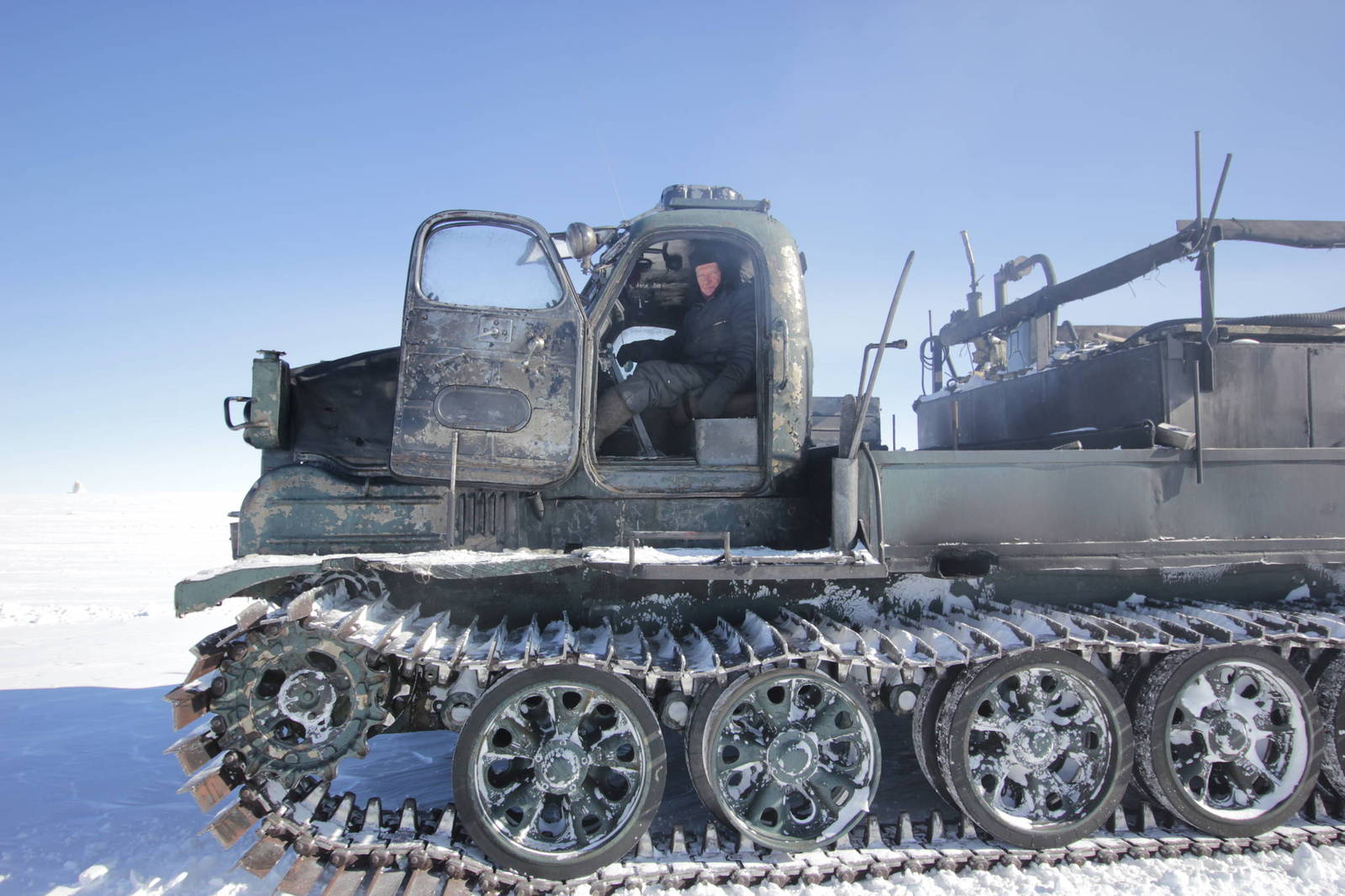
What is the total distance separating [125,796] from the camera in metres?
5.22

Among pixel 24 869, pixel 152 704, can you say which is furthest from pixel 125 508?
pixel 24 869

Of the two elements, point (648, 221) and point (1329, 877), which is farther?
point (648, 221)

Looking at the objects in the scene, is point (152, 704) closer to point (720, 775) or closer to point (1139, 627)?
point (720, 775)

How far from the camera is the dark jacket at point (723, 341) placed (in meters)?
4.78

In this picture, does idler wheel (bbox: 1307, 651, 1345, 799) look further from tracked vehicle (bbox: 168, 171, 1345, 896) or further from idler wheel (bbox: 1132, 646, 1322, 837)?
idler wheel (bbox: 1132, 646, 1322, 837)

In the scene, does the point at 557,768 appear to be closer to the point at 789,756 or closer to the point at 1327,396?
the point at 789,756

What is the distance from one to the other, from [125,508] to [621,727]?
154 feet

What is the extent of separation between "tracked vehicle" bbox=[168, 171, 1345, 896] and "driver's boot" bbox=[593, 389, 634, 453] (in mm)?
214

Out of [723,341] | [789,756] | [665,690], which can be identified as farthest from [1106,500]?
[665,690]

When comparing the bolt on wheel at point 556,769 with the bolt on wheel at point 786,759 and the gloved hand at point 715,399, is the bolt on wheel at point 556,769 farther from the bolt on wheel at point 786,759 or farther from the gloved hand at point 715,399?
the gloved hand at point 715,399

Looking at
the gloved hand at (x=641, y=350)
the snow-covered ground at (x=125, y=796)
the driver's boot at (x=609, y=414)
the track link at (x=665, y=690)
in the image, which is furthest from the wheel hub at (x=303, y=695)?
the gloved hand at (x=641, y=350)

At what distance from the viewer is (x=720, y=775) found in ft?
13.5

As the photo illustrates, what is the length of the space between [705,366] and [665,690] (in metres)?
2.02

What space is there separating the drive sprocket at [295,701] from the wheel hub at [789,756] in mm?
1964
